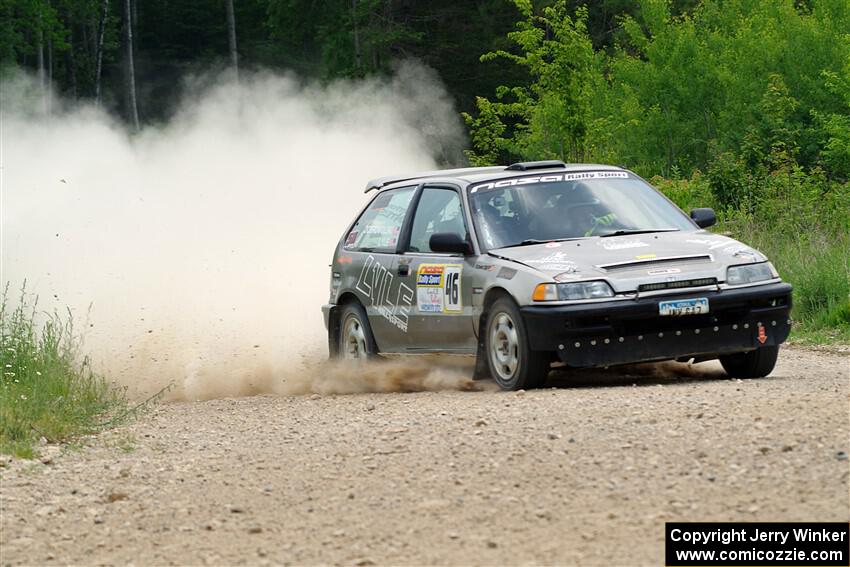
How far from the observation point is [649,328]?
9664 millimetres

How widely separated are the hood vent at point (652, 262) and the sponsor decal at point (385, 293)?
2078mm

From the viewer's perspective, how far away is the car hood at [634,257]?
970 centimetres

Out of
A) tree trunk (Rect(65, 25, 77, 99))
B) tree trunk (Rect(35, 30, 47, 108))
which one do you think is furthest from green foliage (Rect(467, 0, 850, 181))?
tree trunk (Rect(65, 25, 77, 99))

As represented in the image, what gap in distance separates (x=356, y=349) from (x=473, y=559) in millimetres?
6589

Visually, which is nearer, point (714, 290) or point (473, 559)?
point (473, 559)

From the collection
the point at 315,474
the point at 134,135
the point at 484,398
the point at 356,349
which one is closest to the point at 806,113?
the point at 356,349

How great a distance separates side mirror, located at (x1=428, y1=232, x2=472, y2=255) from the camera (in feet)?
34.9

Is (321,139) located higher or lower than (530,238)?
higher

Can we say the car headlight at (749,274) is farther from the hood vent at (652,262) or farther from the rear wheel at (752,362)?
the rear wheel at (752,362)

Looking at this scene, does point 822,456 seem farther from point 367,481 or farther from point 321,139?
point 321,139

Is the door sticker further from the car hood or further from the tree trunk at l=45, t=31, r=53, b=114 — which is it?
the tree trunk at l=45, t=31, r=53, b=114

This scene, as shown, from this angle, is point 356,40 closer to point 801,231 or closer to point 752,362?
point 801,231

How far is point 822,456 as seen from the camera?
672cm

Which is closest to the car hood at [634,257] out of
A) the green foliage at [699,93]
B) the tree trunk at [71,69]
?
the green foliage at [699,93]
